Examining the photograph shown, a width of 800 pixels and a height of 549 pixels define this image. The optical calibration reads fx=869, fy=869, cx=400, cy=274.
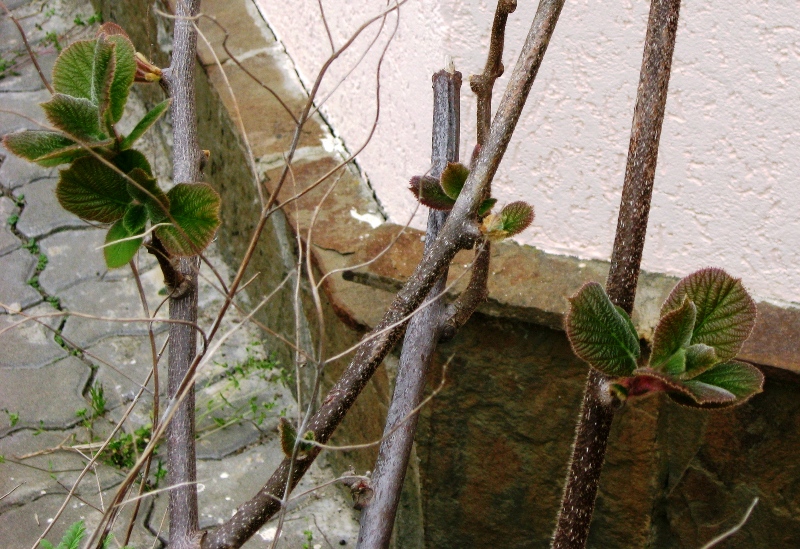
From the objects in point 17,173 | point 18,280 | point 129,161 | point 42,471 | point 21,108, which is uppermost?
point 129,161

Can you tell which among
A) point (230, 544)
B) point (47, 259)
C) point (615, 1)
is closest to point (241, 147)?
point (47, 259)

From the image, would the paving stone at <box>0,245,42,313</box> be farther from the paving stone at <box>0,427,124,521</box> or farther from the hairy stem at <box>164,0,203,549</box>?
the hairy stem at <box>164,0,203,549</box>

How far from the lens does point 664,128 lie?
152 cm

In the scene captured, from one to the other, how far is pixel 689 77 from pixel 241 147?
1.29 m

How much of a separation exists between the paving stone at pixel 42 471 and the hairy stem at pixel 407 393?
1524mm

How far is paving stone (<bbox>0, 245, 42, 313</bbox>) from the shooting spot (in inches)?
110

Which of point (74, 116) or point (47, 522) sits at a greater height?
point (74, 116)

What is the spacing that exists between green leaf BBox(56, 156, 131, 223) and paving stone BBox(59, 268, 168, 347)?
2025 millimetres

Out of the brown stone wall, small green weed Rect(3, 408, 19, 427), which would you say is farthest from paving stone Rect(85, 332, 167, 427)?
the brown stone wall

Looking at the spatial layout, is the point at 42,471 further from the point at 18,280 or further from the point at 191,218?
the point at 191,218

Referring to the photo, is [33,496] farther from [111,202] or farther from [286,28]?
[111,202]

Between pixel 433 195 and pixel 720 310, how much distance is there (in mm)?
383

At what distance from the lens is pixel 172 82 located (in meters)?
0.97

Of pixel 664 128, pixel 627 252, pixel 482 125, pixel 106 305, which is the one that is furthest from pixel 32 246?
pixel 627 252
